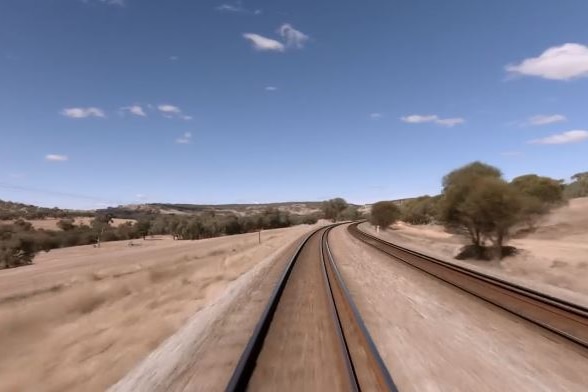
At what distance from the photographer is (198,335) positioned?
34.2 ft

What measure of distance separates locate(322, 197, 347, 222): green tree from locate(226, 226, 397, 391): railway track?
545ft

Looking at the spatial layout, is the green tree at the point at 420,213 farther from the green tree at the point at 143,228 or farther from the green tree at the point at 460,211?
the green tree at the point at 460,211

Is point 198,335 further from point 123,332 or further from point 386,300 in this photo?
point 386,300

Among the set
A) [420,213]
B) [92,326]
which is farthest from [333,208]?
[92,326]

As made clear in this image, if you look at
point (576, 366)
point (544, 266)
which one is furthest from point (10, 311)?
point (544, 266)

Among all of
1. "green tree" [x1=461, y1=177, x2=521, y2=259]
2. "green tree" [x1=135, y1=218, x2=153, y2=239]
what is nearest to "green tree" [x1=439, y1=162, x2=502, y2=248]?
"green tree" [x1=461, y1=177, x2=521, y2=259]

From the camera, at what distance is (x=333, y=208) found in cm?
18250

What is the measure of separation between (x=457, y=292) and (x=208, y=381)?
404 inches

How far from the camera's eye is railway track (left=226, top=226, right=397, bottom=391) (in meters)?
6.77

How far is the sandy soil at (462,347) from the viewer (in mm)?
6866

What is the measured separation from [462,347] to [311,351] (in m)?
2.79

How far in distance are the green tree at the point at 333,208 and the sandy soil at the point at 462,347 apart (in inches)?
6522

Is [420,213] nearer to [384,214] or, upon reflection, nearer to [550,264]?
[384,214]

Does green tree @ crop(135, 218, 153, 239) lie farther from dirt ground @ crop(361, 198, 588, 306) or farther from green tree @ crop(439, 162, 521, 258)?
green tree @ crop(439, 162, 521, 258)
